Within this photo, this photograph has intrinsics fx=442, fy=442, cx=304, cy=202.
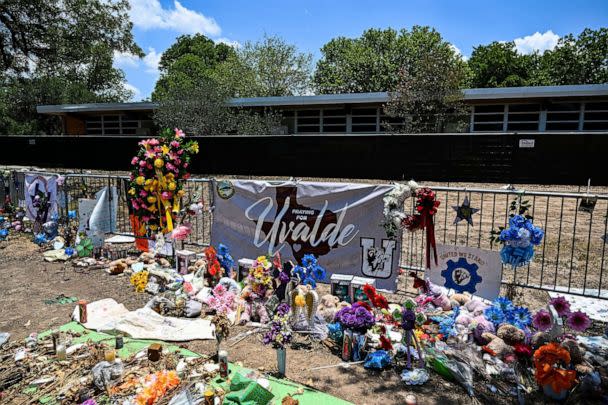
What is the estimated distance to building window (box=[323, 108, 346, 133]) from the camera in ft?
82.5

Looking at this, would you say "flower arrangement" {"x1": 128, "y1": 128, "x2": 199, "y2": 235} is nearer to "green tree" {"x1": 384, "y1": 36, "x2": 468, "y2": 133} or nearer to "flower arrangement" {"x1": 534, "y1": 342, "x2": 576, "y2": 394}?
"flower arrangement" {"x1": 534, "y1": 342, "x2": 576, "y2": 394}

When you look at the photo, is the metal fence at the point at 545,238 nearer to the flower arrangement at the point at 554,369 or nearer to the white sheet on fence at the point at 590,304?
the white sheet on fence at the point at 590,304

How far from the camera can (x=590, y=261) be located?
675cm

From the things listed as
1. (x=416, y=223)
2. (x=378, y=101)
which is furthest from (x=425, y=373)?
(x=378, y=101)

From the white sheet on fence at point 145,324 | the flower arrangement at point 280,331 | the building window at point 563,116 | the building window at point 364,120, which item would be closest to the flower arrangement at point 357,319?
the flower arrangement at point 280,331

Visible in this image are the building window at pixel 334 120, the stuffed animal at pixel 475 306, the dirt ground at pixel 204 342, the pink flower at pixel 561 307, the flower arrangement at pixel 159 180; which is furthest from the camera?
the building window at pixel 334 120

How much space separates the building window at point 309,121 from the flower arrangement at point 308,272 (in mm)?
21102

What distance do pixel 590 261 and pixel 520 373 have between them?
3.94 metres

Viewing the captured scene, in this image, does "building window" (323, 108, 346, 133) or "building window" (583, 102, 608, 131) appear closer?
"building window" (583, 102, 608, 131)

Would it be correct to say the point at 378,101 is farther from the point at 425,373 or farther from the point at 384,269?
the point at 425,373

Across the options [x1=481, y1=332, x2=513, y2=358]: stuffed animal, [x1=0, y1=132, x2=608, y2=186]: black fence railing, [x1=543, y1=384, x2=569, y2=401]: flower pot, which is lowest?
[x1=543, y1=384, x2=569, y2=401]: flower pot

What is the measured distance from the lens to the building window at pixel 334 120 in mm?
25141

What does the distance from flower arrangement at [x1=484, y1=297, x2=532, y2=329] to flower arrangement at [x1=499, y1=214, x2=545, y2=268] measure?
1.59 feet

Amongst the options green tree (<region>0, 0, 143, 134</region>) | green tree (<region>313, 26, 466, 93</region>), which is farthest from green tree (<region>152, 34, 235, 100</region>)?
green tree (<region>0, 0, 143, 134</region>)
